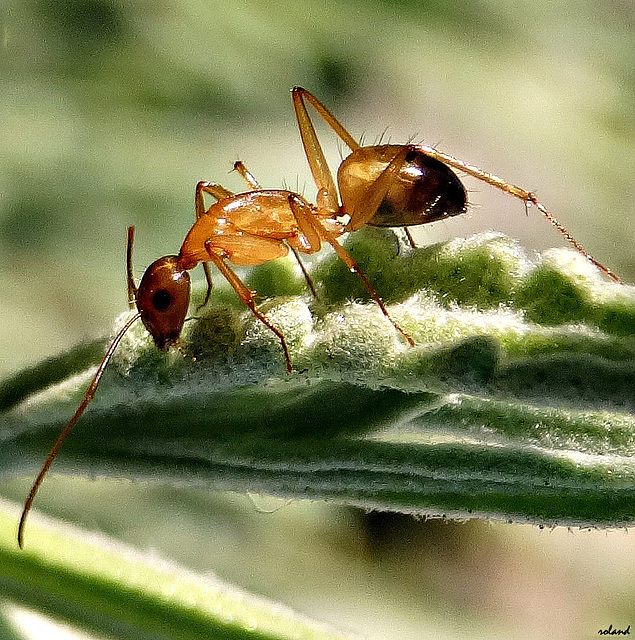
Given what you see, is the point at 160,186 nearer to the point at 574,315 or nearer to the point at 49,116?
the point at 49,116

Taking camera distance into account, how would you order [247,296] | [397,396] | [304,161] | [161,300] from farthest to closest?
[304,161], [161,300], [247,296], [397,396]

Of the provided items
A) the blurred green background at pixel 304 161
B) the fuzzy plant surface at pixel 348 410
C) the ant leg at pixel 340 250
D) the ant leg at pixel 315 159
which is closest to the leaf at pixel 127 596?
the fuzzy plant surface at pixel 348 410

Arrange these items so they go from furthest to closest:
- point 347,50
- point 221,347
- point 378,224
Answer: point 347,50, point 378,224, point 221,347

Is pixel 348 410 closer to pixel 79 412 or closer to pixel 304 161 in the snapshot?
pixel 79 412

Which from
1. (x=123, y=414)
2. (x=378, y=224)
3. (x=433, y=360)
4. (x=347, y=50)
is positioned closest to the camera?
(x=433, y=360)

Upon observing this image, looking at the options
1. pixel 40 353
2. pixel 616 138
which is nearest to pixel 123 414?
pixel 40 353

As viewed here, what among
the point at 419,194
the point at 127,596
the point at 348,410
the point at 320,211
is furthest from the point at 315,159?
the point at 127,596
